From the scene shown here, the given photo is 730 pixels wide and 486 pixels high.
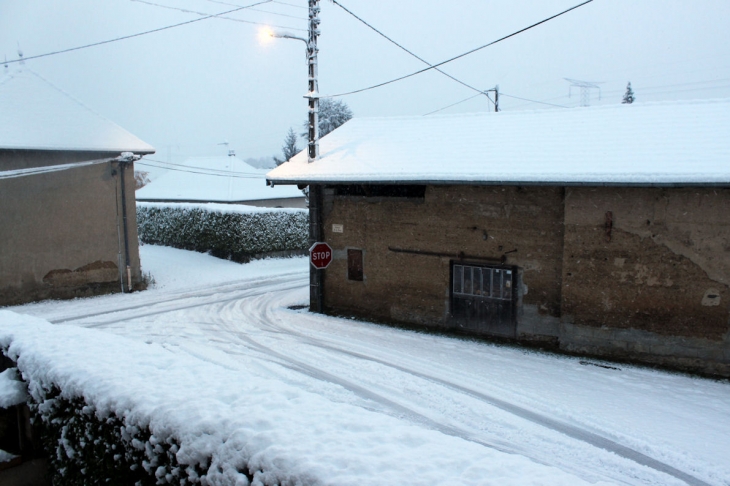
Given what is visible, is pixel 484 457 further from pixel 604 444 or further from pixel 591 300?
pixel 591 300

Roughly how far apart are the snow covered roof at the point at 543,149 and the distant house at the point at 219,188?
64.3 feet

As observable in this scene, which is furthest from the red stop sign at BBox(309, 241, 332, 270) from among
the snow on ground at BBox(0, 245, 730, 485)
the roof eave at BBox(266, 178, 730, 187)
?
the roof eave at BBox(266, 178, 730, 187)

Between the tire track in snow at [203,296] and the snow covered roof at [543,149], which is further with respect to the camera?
the tire track in snow at [203,296]

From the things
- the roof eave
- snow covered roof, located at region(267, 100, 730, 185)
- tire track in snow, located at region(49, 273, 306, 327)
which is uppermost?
snow covered roof, located at region(267, 100, 730, 185)

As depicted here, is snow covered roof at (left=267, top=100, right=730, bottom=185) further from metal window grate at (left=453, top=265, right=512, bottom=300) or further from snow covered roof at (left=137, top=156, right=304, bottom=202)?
snow covered roof at (left=137, top=156, right=304, bottom=202)

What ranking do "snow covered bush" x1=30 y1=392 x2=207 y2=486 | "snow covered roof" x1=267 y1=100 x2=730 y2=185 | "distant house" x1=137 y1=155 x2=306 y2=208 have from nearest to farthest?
"snow covered bush" x1=30 y1=392 x2=207 y2=486
"snow covered roof" x1=267 y1=100 x2=730 y2=185
"distant house" x1=137 y1=155 x2=306 y2=208

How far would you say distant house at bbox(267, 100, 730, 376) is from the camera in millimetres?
9812

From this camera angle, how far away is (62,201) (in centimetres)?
1589

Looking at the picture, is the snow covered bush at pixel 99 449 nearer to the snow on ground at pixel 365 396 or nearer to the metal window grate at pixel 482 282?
the snow on ground at pixel 365 396

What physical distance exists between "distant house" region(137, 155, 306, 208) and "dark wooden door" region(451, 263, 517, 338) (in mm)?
23097

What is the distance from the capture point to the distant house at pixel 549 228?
32.2 feet

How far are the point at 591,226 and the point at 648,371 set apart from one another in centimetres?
287

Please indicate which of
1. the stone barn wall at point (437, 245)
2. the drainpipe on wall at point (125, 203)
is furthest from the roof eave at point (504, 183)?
the drainpipe on wall at point (125, 203)

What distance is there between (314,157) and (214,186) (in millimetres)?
23234
